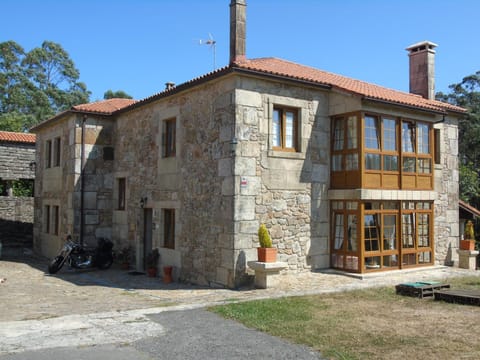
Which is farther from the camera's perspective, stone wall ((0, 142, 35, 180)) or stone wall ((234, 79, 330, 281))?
stone wall ((0, 142, 35, 180))

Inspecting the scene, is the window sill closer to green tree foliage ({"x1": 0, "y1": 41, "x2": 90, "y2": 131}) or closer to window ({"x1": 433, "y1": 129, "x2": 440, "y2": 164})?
window ({"x1": 433, "y1": 129, "x2": 440, "y2": 164})

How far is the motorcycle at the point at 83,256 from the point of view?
46.2 ft

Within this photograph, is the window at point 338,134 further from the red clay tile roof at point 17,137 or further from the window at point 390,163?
the red clay tile roof at point 17,137

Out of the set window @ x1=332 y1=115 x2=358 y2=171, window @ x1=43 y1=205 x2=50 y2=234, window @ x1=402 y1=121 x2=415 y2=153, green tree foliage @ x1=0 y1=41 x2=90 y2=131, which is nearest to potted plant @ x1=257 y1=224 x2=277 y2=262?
window @ x1=332 y1=115 x2=358 y2=171

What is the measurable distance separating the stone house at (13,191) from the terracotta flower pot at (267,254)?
15186 millimetres

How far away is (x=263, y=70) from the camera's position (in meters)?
11.0

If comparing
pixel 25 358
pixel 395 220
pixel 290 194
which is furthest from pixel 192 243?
pixel 25 358

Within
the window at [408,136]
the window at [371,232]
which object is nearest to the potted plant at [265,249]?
the window at [371,232]

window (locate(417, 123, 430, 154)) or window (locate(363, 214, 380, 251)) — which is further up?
window (locate(417, 123, 430, 154))

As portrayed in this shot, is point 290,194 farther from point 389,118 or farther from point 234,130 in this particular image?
point 389,118

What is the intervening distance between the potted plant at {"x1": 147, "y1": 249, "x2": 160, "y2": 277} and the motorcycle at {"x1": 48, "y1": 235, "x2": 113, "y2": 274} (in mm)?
2142

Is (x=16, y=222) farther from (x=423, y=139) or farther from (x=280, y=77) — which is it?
(x=423, y=139)

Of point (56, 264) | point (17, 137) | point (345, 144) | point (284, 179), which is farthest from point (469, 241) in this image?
point (17, 137)

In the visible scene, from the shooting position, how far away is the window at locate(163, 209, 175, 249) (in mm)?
13070
